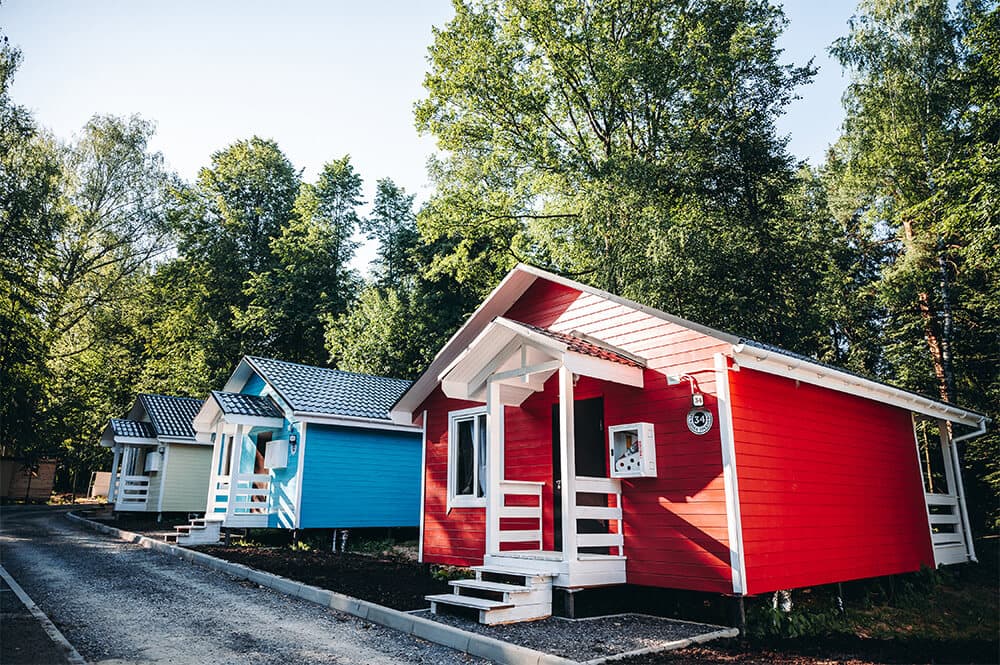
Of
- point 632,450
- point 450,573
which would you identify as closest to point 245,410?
point 450,573

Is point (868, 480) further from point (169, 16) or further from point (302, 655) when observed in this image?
point (169, 16)

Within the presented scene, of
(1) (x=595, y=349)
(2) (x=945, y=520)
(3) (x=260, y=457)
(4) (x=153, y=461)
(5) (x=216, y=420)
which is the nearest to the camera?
(1) (x=595, y=349)

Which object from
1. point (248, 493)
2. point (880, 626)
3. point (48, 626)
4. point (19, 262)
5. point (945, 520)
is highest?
point (19, 262)

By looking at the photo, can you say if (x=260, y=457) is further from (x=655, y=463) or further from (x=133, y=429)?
(x=655, y=463)

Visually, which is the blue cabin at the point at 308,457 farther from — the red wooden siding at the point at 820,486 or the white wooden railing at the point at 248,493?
the red wooden siding at the point at 820,486

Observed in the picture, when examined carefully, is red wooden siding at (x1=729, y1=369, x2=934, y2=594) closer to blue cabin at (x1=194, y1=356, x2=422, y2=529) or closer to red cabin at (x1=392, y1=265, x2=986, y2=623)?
red cabin at (x1=392, y1=265, x2=986, y2=623)

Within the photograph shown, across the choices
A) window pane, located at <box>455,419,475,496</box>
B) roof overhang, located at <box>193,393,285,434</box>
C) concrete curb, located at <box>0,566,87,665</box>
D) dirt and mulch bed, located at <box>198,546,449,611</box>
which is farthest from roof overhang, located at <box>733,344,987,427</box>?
roof overhang, located at <box>193,393,285,434</box>

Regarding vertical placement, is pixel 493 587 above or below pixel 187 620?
above

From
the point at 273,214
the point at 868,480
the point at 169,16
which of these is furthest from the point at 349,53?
the point at 273,214

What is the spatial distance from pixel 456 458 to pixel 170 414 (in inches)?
624

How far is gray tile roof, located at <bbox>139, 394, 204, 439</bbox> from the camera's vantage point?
21125 mm

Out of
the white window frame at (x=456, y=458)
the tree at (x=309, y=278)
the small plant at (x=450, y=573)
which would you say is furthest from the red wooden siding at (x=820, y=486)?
the tree at (x=309, y=278)

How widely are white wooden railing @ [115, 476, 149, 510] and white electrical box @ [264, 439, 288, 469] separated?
9.07 m

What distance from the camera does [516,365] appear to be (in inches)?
360
